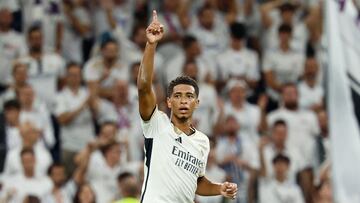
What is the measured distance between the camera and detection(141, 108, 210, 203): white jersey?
7.96m

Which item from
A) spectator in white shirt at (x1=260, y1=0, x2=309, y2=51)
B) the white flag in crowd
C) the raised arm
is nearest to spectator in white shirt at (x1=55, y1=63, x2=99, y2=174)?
spectator in white shirt at (x1=260, y1=0, x2=309, y2=51)

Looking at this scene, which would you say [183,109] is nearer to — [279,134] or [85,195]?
[85,195]

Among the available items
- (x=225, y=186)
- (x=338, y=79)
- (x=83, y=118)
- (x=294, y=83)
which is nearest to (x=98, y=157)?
(x=83, y=118)

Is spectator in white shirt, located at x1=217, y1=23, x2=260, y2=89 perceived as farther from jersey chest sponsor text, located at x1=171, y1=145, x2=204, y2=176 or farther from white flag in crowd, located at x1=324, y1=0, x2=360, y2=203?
jersey chest sponsor text, located at x1=171, y1=145, x2=204, y2=176

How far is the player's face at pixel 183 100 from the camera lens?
26.3 feet

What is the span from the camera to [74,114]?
47.8 ft

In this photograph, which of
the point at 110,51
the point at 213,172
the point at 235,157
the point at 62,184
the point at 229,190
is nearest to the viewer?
the point at 229,190

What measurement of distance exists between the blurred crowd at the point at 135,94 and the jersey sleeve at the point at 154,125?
5.03m

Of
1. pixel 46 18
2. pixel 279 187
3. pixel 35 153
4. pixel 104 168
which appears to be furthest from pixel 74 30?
pixel 279 187

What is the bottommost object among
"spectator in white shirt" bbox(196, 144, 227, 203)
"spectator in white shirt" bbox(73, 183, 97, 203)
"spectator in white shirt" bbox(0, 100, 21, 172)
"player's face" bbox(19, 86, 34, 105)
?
"spectator in white shirt" bbox(73, 183, 97, 203)

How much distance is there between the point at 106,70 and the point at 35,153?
1745mm

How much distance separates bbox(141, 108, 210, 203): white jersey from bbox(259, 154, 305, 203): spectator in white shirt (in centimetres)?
641

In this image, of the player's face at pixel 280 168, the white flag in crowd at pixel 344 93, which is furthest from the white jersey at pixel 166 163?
the player's face at pixel 280 168

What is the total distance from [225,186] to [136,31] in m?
7.84
